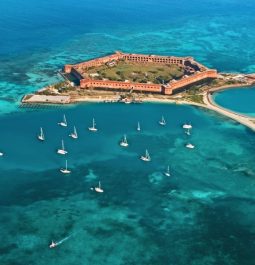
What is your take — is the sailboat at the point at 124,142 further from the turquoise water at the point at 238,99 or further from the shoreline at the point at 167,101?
the turquoise water at the point at 238,99

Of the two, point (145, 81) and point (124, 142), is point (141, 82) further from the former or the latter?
point (124, 142)

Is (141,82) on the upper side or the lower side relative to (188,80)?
lower

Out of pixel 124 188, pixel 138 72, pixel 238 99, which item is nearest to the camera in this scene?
pixel 124 188

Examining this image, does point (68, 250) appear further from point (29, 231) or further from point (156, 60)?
point (156, 60)

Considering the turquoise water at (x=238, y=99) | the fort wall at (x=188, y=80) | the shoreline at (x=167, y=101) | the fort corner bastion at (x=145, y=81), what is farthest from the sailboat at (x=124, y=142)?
the turquoise water at (x=238, y=99)

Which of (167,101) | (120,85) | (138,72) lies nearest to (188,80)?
(138,72)

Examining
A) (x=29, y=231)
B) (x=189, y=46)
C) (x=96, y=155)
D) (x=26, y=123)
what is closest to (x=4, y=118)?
(x=26, y=123)
